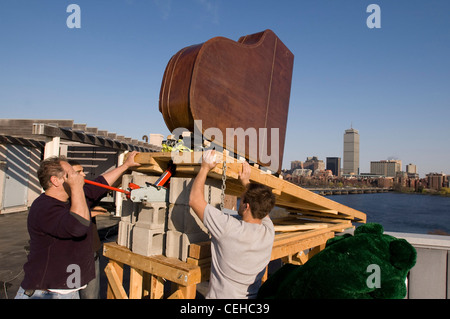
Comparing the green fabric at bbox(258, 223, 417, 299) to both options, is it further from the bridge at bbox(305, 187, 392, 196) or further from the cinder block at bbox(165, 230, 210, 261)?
the bridge at bbox(305, 187, 392, 196)

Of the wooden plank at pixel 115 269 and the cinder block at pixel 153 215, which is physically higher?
the cinder block at pixel 153 215

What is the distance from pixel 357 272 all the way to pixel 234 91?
251cm

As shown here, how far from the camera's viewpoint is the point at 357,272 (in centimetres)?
187

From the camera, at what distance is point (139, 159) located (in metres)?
3.17

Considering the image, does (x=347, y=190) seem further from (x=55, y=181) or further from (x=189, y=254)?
(x=55, y=181)

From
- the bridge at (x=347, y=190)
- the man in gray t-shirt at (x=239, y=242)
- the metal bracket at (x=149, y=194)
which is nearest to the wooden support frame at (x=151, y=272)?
the man in gray t-shirt at (x=239, y=242)

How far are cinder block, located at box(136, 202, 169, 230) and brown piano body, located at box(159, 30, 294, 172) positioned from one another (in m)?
0.94

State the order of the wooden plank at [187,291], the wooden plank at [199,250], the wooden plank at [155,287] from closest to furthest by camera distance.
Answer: the wooden plank at [187,291], the wooden plank at [199,250], the wooden plank at [155,287]

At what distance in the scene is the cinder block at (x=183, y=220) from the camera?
9.33 ft

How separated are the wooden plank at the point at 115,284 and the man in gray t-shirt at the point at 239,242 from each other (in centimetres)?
132

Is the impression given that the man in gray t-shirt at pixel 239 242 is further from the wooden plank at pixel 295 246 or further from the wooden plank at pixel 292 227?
the wooden plank at pixel 292 227

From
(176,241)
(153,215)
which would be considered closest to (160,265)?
(176,241)

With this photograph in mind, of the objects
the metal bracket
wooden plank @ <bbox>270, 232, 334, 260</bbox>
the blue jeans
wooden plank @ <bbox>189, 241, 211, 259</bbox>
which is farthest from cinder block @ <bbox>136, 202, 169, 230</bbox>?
wooden plank @ <bbox>270, 232, 334, 260</bbox>

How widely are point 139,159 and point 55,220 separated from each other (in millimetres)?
1147
